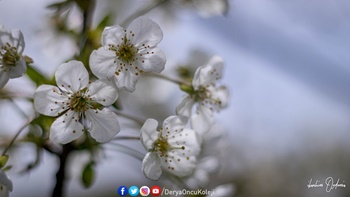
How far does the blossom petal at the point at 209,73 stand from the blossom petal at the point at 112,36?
0.20m

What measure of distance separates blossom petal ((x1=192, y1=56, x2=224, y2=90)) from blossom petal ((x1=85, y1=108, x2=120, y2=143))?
0.23m

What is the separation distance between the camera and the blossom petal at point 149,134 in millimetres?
868

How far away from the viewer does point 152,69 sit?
85 centimetres

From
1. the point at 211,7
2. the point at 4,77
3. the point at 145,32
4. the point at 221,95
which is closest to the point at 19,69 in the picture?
the point at 4,77

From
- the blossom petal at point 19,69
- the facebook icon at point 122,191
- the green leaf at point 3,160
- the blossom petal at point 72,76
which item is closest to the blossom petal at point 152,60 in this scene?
the blossom petal at point 72,76

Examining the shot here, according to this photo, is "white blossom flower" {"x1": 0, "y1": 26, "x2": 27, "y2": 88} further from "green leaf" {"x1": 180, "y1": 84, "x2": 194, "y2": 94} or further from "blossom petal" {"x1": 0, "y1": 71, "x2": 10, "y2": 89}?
"green leaf" {"x1": 180, "y1": 84, "x2": 194, "y2": 94}

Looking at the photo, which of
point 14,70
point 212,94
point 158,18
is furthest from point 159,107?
point 14,70

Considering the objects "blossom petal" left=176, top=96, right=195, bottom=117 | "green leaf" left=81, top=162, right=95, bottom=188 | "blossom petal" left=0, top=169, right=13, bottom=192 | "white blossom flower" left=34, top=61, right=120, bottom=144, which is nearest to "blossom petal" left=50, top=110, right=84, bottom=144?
"white blossom flower" left=34, top=61, right=120, bottom=144

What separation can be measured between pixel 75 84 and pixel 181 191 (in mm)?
463

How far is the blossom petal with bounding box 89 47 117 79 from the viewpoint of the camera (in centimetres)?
81

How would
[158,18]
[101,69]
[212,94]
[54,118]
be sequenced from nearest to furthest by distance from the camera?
[101,69] → [54,118] → [212,94] → [158,18]

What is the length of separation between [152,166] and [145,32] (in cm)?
26

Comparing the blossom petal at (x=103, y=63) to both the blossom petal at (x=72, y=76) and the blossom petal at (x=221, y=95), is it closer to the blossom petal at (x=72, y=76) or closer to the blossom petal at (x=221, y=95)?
the blossom petal at (x=72, y=76)

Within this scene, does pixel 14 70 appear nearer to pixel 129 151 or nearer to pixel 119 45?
pixel 119 45
